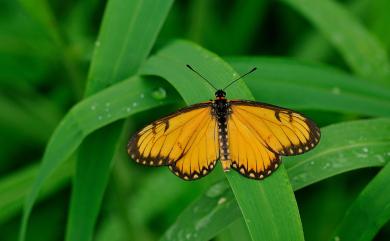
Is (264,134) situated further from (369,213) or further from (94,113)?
(94,113)

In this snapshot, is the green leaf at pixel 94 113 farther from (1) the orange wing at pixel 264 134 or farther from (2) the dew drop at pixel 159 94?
(1) the orange wing at pixel 264 134

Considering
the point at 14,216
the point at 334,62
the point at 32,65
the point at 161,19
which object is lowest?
the point at 14,216

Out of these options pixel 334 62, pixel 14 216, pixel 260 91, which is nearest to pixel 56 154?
pixel 260 91

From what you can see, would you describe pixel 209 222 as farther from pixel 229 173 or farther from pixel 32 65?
pixel 32 65

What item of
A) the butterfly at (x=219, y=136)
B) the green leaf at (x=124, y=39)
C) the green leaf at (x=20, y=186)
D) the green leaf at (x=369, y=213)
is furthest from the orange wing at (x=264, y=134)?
the green leaf at (x=20, y=186)

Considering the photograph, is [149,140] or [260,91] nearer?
[149,140]
